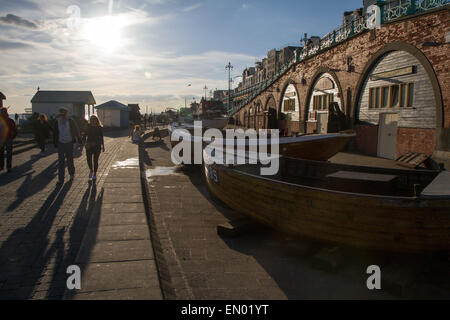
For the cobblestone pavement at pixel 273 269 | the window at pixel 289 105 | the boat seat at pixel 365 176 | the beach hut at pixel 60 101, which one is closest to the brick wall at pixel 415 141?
the boat seat at pixel 365 176

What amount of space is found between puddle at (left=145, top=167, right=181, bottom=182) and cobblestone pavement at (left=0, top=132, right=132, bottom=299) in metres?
2.64

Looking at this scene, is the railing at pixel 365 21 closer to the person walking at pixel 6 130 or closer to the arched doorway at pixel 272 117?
the arched doorway at pixel 272 117

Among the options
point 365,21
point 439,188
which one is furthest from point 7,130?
point 365,21

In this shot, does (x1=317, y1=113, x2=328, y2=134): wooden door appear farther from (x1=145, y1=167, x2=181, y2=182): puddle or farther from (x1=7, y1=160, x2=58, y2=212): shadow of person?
(x1=7, y1=160, x2=58, y2=212): shadow of person

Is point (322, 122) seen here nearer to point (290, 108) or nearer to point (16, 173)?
point (290, 108)

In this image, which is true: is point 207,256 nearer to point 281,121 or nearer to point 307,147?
point 307,147

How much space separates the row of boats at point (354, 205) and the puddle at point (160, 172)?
527cm

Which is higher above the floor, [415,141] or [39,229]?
[415,141]

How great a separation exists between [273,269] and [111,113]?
136 feet

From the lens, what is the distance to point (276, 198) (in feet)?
16.0

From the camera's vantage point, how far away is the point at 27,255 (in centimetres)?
400

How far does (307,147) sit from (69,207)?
7.93m
